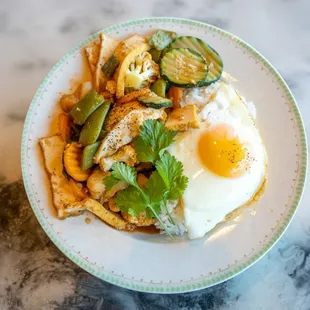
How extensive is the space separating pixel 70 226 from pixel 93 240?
0.53 ft

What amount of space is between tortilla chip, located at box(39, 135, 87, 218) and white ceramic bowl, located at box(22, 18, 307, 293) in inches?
1.9

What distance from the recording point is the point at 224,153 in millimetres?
2836

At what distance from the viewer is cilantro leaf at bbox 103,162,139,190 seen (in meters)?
2.65

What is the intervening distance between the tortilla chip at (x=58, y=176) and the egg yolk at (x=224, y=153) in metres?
0.83

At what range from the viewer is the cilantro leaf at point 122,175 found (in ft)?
8.69

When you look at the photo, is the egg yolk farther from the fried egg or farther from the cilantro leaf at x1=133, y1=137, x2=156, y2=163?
the cilantro leaf at x1=133, y1=137, x2=156, y2=163

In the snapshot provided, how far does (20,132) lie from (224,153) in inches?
59.7

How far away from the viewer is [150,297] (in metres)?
2.92

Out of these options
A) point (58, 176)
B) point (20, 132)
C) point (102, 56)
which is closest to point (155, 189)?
point (58, 176)

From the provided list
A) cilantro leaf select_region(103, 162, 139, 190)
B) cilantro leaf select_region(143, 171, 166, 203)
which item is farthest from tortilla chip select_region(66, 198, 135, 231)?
cilantro leaf select_region(143, 171, 166, 203)

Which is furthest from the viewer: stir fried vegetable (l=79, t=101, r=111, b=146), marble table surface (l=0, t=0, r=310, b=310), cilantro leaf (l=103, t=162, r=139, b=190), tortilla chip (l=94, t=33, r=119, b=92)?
tortilla chip (l=94, t=33, r=119, b=92)

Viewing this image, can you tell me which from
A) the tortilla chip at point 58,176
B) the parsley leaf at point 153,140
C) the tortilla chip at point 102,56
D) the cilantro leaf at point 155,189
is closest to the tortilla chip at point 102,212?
the tortilla chip at point 58,176

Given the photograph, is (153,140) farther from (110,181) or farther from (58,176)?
(58,176)

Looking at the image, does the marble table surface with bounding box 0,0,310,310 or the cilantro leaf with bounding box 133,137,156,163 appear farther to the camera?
the marble table surface with bounding box 0,0,310,310
